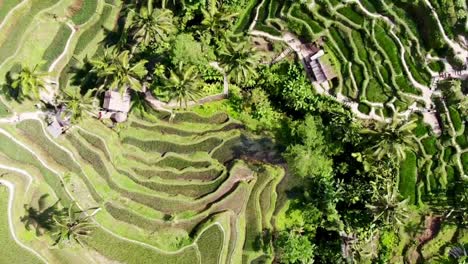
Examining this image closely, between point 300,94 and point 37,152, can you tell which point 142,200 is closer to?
point 37,152

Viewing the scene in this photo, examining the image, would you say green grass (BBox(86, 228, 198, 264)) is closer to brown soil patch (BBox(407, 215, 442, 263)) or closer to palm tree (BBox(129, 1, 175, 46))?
palm tree (BBox(129, 1, 175, 46))

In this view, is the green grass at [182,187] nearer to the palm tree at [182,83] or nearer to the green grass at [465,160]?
the palm tree at [182,83]

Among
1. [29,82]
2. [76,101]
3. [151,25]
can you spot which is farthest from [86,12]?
[76,101]

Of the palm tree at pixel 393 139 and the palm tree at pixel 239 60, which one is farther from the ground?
the palm tree at pixel 239 60

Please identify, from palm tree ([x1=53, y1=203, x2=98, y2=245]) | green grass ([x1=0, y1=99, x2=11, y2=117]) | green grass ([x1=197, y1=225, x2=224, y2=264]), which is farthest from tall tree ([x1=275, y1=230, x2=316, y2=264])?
green grass ([x1=0, y1=99, x2=11, y2=117])

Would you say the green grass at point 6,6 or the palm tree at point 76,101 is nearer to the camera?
the palm tree at point 76,101

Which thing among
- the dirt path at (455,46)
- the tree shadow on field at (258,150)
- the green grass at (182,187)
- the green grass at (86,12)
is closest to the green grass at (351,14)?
the dirt path at (455,46)

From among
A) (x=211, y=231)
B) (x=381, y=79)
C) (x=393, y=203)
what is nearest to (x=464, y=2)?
(x=381, y=79)

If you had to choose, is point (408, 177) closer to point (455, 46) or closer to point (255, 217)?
point (455, 46)
